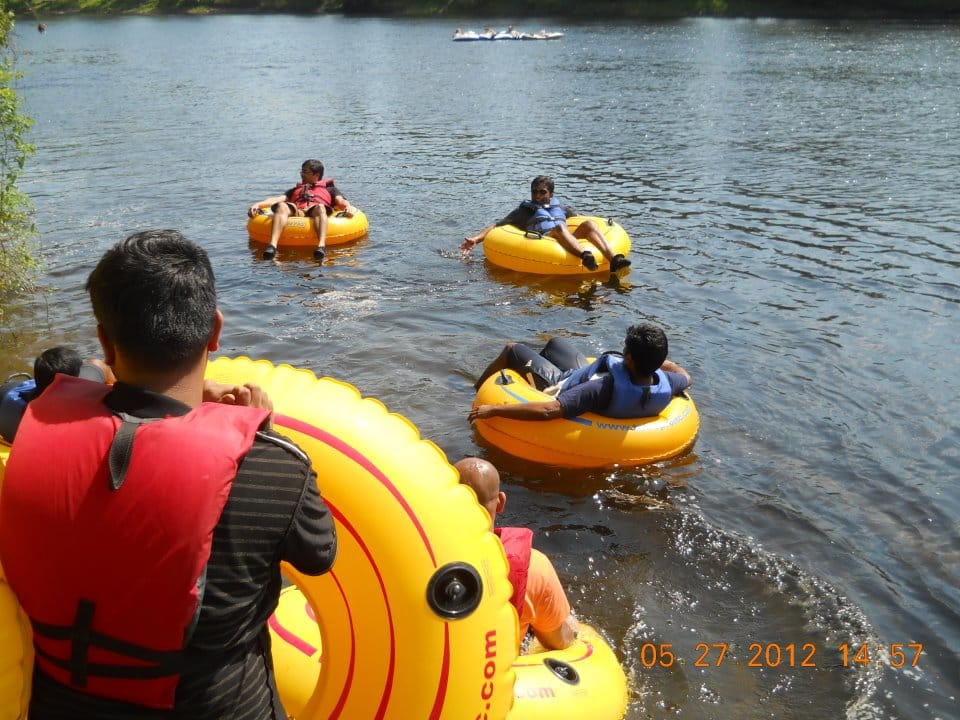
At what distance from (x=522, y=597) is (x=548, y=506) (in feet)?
7.55

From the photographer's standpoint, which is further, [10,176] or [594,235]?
[594,235]

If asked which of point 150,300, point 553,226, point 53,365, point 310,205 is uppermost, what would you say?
point 150,300

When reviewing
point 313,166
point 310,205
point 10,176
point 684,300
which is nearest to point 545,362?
point 684,300

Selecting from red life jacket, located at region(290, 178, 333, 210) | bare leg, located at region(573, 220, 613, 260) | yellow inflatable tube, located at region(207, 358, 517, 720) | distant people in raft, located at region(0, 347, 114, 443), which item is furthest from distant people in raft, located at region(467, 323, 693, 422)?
red life jacket, located at region(290, 178, 333, 210)

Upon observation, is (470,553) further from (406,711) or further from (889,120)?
(889,120)

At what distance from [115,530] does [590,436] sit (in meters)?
4.62

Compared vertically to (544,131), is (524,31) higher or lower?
higher

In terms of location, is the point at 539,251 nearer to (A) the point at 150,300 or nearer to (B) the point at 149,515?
(A) the point at 150,300

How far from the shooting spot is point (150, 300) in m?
1.88

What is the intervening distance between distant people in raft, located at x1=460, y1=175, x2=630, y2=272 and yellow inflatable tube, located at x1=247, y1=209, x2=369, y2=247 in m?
1.66

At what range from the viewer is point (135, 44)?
4053 cm

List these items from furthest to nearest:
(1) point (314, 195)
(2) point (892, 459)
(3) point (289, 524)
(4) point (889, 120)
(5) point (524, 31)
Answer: (5) point (524, 31)
(4) point (889, 120)
(1) point (314, 195)
(2) point (892, 459)
(3) point (289, 524)

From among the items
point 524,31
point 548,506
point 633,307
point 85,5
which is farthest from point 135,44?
point 548,506

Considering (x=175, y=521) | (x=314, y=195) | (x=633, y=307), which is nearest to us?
(x=175, y=521)
